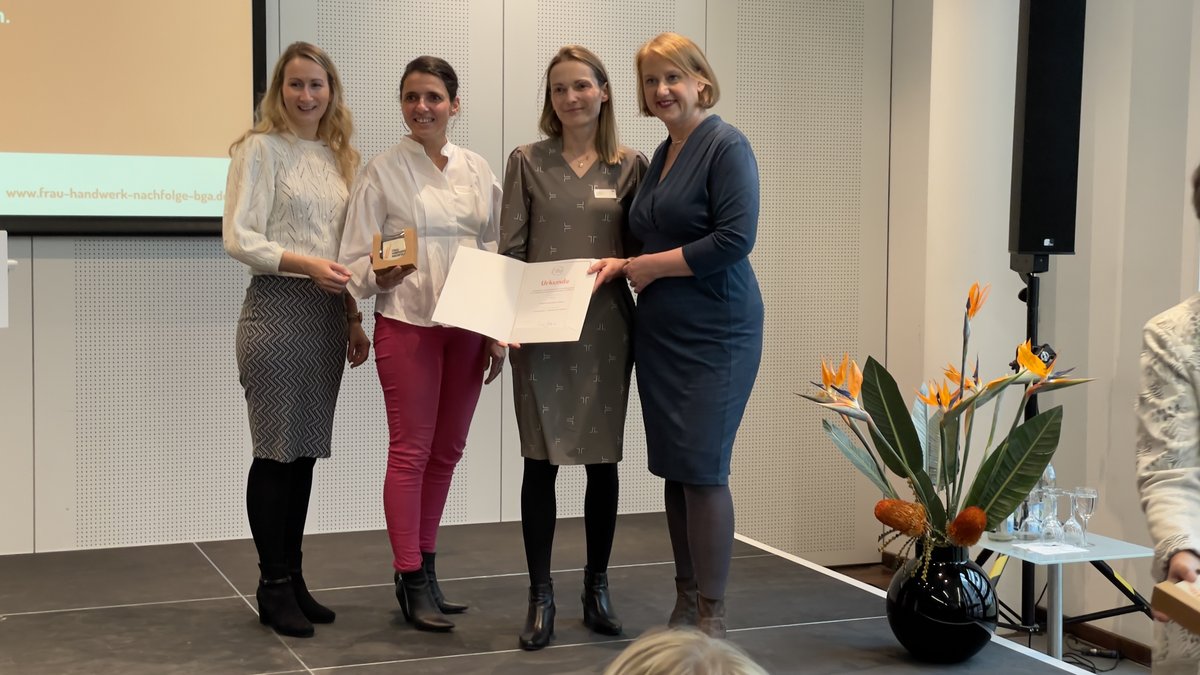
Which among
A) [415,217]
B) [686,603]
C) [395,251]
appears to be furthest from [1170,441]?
[415,217]

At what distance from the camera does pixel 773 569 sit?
3752 millimetres

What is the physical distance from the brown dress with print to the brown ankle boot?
0.42 meters

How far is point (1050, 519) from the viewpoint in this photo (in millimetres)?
3355

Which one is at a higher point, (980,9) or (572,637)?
(980,9)

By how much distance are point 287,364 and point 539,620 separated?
90 centimetres

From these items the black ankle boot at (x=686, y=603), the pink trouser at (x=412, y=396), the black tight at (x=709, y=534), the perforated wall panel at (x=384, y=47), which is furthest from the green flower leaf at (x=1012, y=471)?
the perforated wall panel at (x=384, y=47)

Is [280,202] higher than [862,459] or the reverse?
higher

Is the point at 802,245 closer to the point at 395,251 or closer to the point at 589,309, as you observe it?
the point at 589,309

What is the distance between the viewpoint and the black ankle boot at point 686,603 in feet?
9.43

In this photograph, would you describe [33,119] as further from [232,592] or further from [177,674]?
[177,674]

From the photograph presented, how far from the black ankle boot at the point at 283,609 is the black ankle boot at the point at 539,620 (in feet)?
1.82

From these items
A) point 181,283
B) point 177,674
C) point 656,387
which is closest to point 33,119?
point 181,283

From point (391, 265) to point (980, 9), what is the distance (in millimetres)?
2661

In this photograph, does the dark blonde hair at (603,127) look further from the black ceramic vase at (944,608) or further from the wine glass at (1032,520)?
the wine glass at (1032,520)
